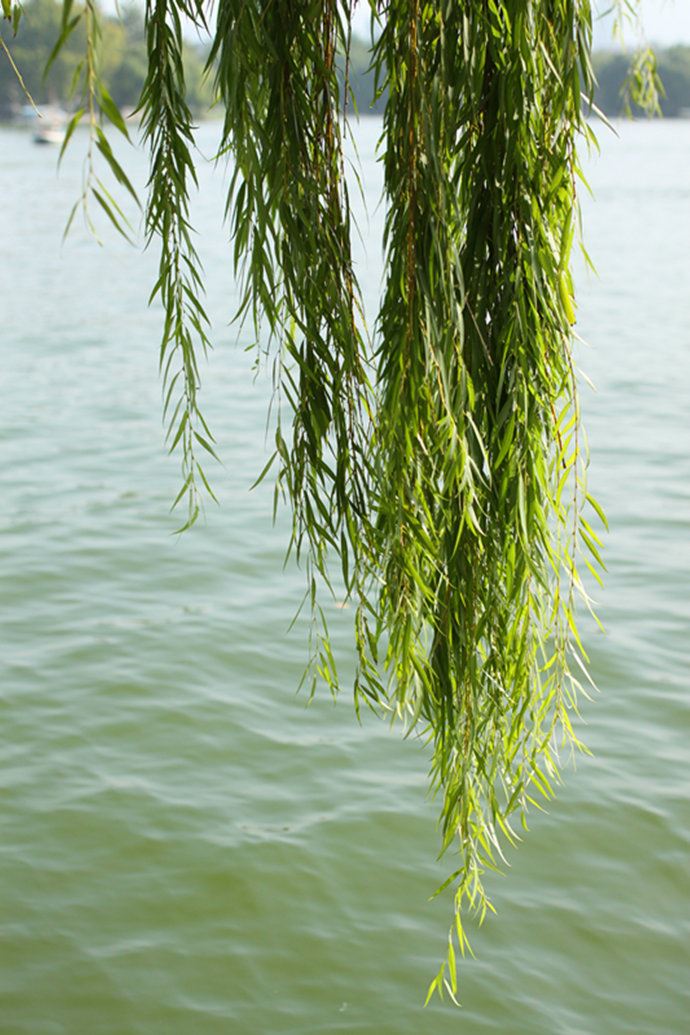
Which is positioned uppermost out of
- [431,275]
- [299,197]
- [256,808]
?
[299,197]

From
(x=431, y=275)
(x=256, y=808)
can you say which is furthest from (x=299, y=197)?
(x=256, y=808)

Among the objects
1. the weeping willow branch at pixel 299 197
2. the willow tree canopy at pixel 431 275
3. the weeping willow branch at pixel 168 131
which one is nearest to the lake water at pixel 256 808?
the willow tree canopy at pixel 431 275

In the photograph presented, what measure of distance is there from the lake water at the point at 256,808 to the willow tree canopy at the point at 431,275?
259 cm

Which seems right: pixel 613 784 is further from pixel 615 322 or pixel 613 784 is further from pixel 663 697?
pixel 615 322

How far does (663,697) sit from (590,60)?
512 centimetres

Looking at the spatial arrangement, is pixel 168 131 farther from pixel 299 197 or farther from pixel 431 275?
pixel 431 275

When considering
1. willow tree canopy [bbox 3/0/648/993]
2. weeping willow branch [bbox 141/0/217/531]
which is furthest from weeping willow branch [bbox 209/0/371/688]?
weeping willow branch [bbox 141/0/217/531]

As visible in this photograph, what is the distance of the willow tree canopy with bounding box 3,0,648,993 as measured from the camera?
2178mm

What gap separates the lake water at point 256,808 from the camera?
15.5ft

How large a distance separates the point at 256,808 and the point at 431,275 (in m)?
4.24

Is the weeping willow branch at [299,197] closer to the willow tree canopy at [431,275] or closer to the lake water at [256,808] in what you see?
the willow tree canopy at [431,275]

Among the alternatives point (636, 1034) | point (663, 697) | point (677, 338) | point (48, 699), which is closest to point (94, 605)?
point (48, 699)

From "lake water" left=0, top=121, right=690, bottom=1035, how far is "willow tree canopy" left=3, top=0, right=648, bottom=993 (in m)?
2.59

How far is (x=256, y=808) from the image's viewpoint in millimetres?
5949
